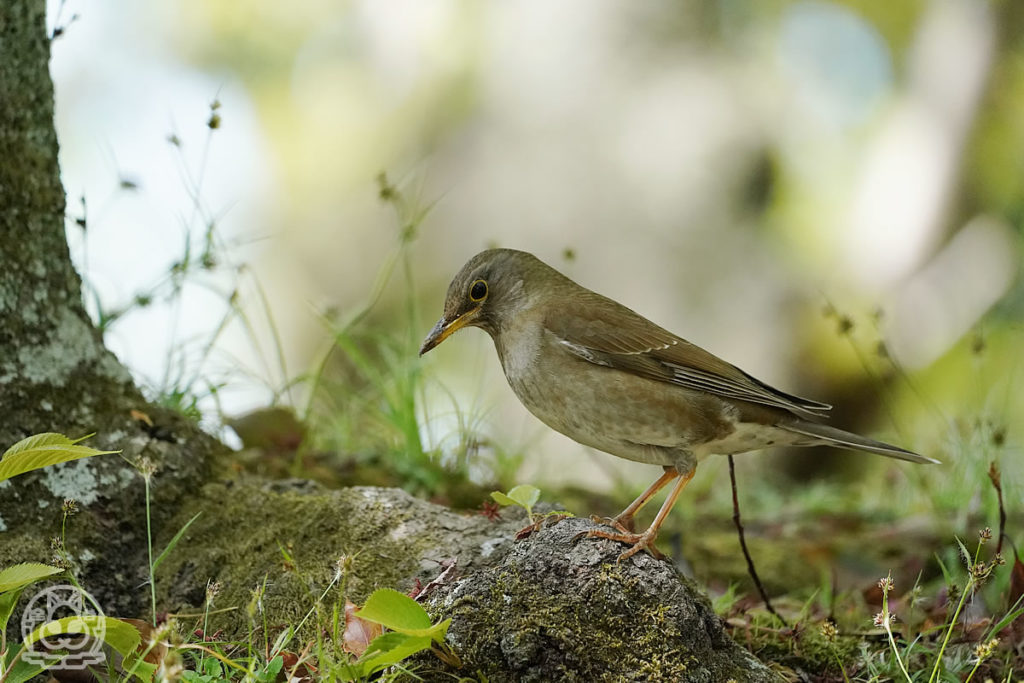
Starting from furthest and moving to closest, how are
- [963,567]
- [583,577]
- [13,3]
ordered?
[963,567]
[13,3]
[583,577]

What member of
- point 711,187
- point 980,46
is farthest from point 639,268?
point 980,46

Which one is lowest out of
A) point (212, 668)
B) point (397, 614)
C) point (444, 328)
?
point (212, 668)

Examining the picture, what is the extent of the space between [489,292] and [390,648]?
1923 millimetres

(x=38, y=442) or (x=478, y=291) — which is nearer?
(x=38, y=442)

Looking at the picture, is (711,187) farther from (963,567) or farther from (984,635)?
(984,635)

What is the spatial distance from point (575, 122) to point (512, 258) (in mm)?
8380

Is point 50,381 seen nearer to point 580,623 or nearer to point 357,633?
point 357,633

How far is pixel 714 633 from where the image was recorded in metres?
2.96

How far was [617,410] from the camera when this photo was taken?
3602 millimetres

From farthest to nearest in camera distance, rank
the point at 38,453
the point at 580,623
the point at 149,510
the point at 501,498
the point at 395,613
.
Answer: the point at 149,510, the point at 501,498, the point at 580,623, the point at 38,453, the point at 395,613

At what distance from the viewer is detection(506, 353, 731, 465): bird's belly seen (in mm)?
3592

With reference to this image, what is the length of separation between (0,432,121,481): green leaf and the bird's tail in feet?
8.72

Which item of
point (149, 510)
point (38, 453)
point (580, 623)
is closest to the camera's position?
point (38, 453)

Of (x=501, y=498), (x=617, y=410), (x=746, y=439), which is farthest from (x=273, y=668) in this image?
(x=746, y=439)
